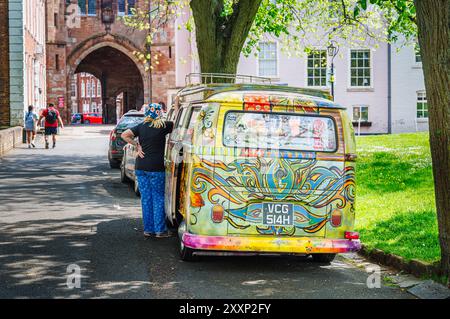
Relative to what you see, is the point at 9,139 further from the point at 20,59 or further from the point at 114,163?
the point at 20,59

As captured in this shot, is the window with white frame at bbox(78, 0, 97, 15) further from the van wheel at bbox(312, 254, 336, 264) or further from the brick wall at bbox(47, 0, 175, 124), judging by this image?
the van wheel at bbox(312, 254, 336, 264)

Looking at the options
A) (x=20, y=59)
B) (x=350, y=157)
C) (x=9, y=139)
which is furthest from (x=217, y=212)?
(x=20, y=59)

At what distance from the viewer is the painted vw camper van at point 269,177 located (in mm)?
8383

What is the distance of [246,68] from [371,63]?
7.25 m

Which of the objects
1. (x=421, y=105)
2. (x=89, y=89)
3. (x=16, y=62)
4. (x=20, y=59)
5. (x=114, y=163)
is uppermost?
(x=89, y=89)

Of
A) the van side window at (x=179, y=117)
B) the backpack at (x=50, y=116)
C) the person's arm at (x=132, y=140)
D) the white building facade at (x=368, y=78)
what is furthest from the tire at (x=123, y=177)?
the white building facade at (x=368, y=78)

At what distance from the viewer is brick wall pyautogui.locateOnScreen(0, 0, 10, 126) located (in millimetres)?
35812

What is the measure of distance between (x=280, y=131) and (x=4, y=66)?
29873 mm

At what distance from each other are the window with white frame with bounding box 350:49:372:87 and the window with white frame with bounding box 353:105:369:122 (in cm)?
128

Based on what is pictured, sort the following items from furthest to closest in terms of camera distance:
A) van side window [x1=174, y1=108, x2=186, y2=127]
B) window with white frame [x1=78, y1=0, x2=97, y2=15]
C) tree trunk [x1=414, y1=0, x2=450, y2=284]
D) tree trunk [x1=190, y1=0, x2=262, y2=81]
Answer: window with white frame [x1=78, y1=0, x2=97, y2=15]
tree trunk [x1=190, y1=0, x2=262, y2=81]
van side window [x1=174, y1=108, x2=186, y2=127]
tree trunk [x1=414, y1=0, x2=450, y2=284]

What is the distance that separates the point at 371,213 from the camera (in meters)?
12.9

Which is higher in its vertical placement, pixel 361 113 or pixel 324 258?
pixel 361 113

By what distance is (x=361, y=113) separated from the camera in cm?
4572

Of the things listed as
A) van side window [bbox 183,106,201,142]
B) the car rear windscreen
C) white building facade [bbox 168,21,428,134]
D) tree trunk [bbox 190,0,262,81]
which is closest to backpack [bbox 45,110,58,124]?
the car rear windscreen
